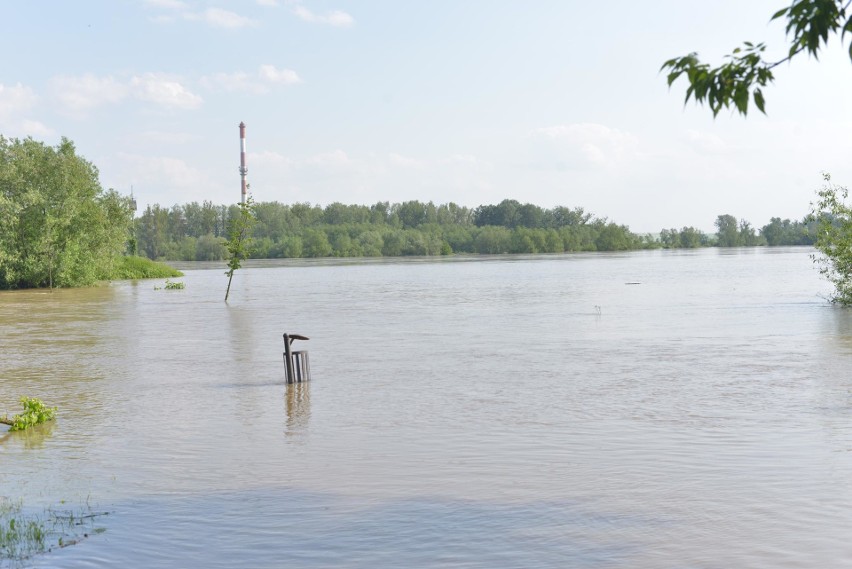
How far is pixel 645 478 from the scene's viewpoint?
9.52 metres

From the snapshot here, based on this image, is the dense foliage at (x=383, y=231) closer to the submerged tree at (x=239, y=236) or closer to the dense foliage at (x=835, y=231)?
the submerged tree at (x=239, y=236)

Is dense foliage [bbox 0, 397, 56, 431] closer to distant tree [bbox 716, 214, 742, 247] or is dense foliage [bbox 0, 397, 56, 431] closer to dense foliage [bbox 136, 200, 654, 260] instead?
dense foliage [bbox 136, 200, 654, 260]

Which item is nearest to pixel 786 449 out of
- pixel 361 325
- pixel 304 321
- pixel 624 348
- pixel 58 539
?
pixel 58 539

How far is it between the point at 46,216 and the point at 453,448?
46.9m

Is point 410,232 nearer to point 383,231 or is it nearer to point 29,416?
point 383,231

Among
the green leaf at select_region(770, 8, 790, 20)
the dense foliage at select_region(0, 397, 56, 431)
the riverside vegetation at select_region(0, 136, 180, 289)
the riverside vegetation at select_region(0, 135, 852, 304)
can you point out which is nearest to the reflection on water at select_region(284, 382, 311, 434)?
the dense foliage at select_region(0, 397, 56, 431)

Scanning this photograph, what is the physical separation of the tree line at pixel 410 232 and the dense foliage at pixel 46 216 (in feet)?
271

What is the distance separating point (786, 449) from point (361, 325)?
20.2 metres

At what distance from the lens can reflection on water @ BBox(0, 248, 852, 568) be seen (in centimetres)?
761

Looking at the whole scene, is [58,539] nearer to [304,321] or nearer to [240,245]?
[304,321]

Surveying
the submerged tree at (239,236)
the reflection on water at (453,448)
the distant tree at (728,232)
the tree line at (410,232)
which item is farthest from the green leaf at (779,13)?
the distant tree at (728,232)

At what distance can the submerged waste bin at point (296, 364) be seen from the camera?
16.7m

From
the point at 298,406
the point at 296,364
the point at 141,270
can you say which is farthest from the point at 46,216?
the point at 298,406

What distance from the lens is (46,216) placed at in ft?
171
